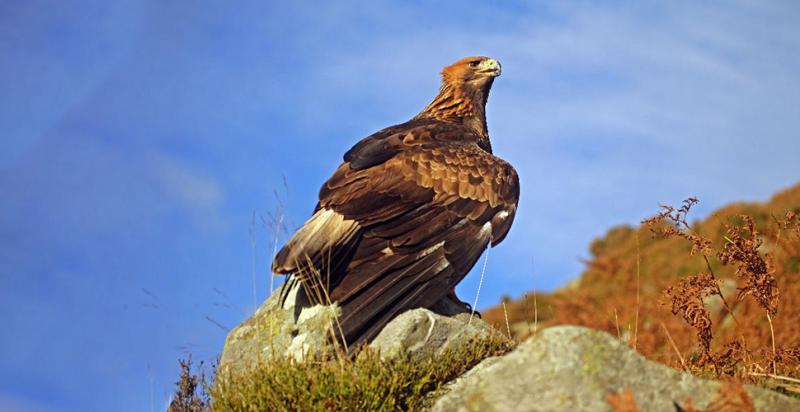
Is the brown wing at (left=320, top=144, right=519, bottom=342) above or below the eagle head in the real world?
below

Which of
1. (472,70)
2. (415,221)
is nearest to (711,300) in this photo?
(472,70)

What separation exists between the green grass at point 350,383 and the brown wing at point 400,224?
0.63 metres

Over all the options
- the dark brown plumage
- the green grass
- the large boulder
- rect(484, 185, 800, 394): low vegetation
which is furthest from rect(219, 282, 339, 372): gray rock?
rect(484, 185, 800, 394): low vegetation

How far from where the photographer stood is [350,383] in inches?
239

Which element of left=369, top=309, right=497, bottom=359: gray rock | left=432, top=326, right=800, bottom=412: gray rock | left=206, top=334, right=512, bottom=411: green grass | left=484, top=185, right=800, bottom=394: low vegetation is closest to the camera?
left=432, top=326, right=800, bottom=412: gray rock

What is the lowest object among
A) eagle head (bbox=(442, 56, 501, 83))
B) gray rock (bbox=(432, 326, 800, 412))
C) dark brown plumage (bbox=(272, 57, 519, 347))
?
gray rock (bbox=(432, 326, 800, 412))

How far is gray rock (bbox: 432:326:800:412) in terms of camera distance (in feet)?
17.2

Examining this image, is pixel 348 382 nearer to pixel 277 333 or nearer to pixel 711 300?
pixel 277 333

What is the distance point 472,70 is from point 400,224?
350cm

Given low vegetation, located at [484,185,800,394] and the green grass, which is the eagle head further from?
the green grass

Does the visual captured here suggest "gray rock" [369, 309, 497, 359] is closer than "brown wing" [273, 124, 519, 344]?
Yes

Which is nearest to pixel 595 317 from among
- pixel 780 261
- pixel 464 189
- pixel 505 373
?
pixel 780 261

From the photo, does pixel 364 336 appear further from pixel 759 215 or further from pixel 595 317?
pixel 759 215

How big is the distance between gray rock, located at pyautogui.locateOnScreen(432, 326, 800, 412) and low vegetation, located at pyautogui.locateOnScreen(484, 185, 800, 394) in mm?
1502
